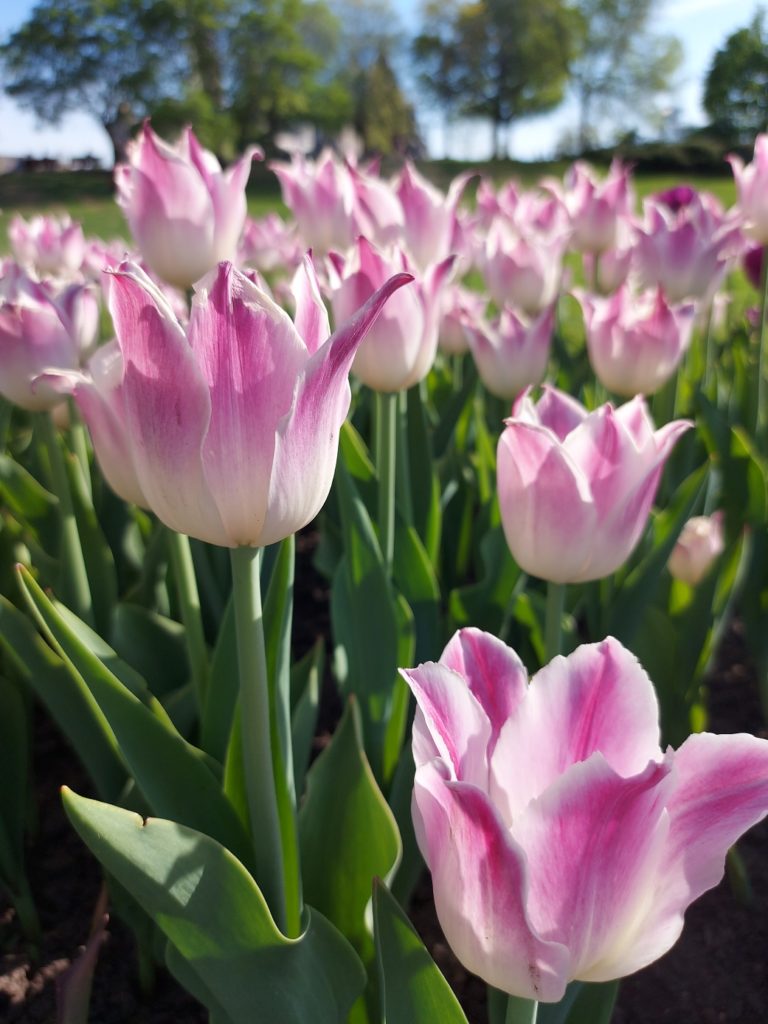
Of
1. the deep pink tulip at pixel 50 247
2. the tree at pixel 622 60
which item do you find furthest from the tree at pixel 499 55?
the deep pink tulip at pixel 50 247

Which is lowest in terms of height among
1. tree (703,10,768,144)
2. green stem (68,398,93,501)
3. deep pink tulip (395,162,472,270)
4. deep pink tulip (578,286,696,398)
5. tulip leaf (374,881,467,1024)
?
tulip leaf (374,881,467,1024)

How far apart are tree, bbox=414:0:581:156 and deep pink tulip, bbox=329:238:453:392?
131 feet

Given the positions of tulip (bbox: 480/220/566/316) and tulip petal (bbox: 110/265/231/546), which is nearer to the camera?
tulip petal (bbox: 110/265/231/546)

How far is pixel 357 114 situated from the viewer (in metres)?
35.6

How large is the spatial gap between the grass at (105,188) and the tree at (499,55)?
12.4 m

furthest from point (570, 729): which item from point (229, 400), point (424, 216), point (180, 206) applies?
point (424, 216)

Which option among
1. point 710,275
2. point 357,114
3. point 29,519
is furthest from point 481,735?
point 357,114

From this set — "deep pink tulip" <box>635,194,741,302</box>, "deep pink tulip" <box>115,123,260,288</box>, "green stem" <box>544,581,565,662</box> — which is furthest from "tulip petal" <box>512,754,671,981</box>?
"deep pink tulip" <box>635,194,741,302</box>

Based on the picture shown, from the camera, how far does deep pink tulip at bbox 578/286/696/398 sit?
149 centimetres

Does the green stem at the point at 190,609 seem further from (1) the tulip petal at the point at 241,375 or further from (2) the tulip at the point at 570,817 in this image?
(2) the tulip at the point at 570,817

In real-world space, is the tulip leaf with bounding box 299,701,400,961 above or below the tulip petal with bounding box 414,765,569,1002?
below

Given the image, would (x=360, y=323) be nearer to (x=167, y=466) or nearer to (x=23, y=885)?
(x=167, y=466)

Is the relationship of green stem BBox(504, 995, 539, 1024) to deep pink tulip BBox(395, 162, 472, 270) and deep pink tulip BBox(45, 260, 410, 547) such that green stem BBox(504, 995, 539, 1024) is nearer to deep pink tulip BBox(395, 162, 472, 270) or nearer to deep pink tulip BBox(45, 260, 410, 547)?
deep pink tulip BBox(45, 260, 410, 547)

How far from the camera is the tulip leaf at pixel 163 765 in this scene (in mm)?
800
